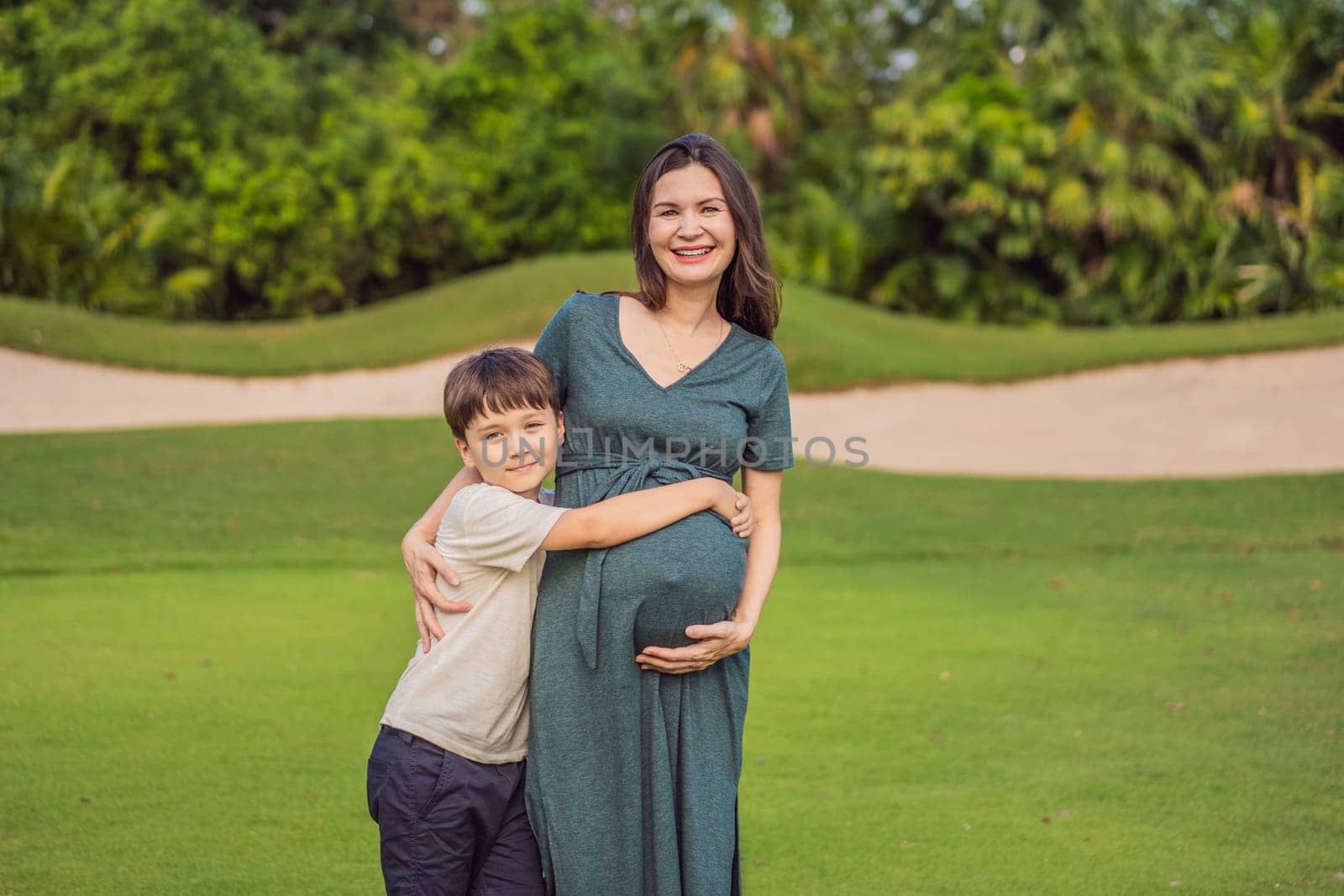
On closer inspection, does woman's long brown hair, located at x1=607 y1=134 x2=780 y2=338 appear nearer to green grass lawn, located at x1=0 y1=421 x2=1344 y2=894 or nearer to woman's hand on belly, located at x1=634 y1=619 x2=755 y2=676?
woman's hand on belly, located at x1=634 y1=619 x2=755 y2=676

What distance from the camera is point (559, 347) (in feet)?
8.27

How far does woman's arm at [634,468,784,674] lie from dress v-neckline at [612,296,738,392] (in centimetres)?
22

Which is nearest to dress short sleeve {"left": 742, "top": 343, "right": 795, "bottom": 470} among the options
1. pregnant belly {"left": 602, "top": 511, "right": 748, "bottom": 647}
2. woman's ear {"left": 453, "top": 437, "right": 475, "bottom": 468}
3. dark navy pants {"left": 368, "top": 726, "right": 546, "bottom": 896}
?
pregnant belly {"left": 602, "top": 511, "right": 748, "bottom": 647}

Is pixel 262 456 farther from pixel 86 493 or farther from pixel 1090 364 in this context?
pixel 1090 364

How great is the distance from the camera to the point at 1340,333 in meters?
13.8

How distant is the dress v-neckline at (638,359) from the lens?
2.44m

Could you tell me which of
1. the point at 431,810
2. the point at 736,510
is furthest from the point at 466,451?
the point at 431,810

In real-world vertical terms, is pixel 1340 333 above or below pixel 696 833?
above

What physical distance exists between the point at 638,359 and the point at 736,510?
0.33 metres

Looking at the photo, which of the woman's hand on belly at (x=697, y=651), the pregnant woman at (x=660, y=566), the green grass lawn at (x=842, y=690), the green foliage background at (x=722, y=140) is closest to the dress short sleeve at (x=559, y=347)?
the pregnant woman at (x=660, y=566)

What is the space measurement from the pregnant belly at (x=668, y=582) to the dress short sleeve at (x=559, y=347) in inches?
15.3

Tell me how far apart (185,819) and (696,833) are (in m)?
1.90

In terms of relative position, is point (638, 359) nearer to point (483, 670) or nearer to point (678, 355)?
point (678, 355)

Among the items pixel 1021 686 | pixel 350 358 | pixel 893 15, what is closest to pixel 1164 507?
pixel 1021 686
